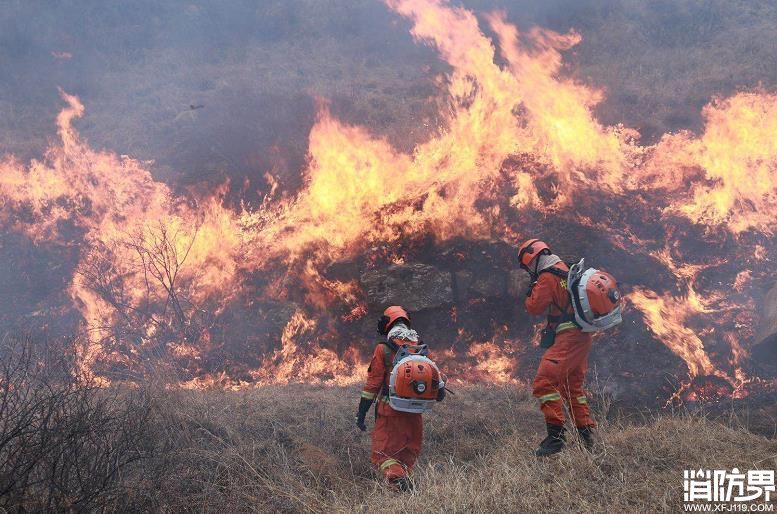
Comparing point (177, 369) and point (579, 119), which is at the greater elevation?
point (579, 119)

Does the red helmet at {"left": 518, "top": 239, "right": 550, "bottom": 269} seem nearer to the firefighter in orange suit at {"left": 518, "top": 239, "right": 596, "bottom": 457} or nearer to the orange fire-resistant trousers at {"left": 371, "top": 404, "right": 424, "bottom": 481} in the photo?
the firefighter in orange suit at {"left": 518, "top": 239, "right": 596, "bottom": 457}

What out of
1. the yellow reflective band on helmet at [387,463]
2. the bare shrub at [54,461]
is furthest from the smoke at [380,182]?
the bare shrub at [54,461]

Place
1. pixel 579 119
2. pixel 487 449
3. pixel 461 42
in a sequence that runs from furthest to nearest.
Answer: pixel 461 42, pixel 579 119, pixel 487 449

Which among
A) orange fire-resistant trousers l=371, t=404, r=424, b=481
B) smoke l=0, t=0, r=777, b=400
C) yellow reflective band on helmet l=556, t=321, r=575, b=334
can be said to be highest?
smoke l=0, t=0, r=777, b=400

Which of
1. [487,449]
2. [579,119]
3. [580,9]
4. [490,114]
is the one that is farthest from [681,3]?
[487,449]

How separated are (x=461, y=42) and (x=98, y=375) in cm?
1374

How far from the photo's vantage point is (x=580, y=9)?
2175 centimetres

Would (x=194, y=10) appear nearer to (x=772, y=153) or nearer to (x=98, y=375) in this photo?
(x=98, y=375)

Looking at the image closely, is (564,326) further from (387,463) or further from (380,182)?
(380,182)

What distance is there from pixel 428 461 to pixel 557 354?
5.65ft

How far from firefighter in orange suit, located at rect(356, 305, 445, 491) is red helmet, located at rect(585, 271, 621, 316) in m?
1.62

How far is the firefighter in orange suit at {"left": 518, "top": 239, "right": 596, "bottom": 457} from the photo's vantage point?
5160 millimetres

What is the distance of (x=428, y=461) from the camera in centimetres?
585

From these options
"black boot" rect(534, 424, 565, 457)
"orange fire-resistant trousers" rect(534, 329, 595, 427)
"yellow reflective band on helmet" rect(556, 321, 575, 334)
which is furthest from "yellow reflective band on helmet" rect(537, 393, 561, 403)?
"yellow reflective band on helmet" rect(556, 321, 575, 334)
